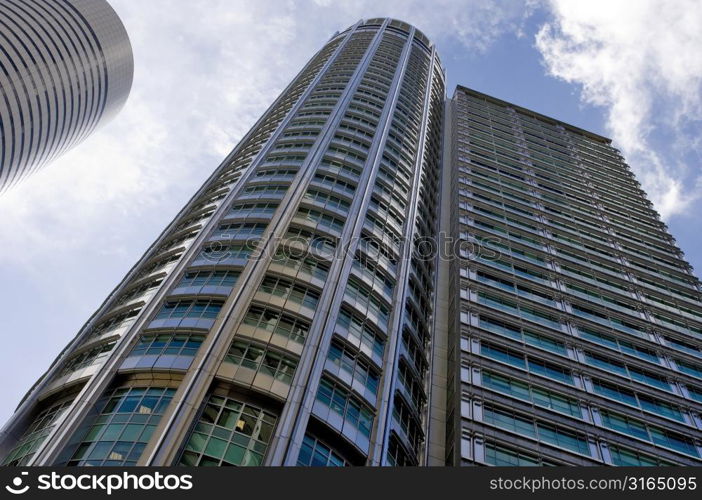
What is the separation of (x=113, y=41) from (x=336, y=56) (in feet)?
138

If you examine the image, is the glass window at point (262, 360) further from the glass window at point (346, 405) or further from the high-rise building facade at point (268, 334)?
the glass window at point (346, 405)

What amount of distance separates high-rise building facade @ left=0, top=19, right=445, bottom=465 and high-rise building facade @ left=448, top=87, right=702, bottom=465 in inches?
148

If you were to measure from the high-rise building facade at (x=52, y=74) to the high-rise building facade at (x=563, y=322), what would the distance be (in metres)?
56.0

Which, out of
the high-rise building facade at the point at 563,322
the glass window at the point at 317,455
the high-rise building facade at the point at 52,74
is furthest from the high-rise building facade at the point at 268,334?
the high-rise building facade at the point at 52,74

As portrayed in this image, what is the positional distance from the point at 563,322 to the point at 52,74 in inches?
2957

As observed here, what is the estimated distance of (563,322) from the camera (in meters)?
44.8

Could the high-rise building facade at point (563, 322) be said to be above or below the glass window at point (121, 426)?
above

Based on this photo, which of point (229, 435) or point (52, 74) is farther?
point (52, 74)

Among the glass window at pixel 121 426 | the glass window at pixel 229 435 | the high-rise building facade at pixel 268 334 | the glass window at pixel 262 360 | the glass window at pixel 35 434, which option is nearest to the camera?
the glass window at pixel 121 426

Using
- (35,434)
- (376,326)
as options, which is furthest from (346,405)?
(35,434)

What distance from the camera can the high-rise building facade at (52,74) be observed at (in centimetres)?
7325

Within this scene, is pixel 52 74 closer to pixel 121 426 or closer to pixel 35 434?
pixel 35 434

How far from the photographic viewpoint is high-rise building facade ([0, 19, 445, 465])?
82.2 ft

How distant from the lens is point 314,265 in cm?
3559
